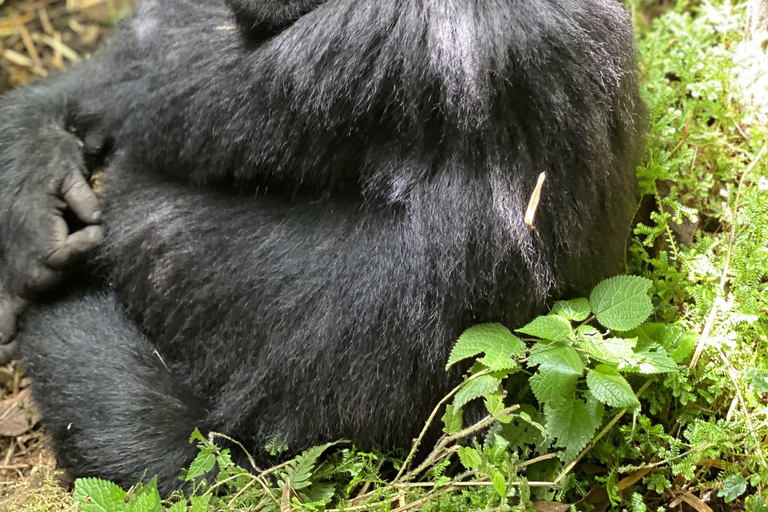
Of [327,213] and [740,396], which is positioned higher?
[327,213]

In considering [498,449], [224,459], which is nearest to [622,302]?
[498,449]

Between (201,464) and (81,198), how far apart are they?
33.4 inches

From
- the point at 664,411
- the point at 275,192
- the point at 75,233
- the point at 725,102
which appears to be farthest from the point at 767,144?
the point at 75,233

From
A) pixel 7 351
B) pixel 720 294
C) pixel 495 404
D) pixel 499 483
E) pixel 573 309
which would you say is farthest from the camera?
pixel 7 351

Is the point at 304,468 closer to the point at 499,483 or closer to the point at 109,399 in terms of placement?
the point at 499,483

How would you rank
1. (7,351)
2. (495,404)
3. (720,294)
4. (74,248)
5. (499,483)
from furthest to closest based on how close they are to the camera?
A: (7,351), (74,248), (720,294), (495,404), (499,483)

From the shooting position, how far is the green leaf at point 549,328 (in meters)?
1.36

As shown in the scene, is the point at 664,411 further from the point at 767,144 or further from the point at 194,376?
the point at 194,376

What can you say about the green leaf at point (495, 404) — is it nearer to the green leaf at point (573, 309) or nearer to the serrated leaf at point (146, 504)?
the green leaf at point (573, 309)

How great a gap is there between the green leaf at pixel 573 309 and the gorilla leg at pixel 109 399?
2.89 ft

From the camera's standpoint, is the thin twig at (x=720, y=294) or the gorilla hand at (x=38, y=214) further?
the gorilla hand at (x=38, y=214)

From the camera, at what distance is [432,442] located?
4.90 ft

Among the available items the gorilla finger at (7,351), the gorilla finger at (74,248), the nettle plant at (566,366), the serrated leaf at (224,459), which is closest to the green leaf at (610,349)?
the nettle plant at (566,366)

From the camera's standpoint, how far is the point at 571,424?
1.39 meters
